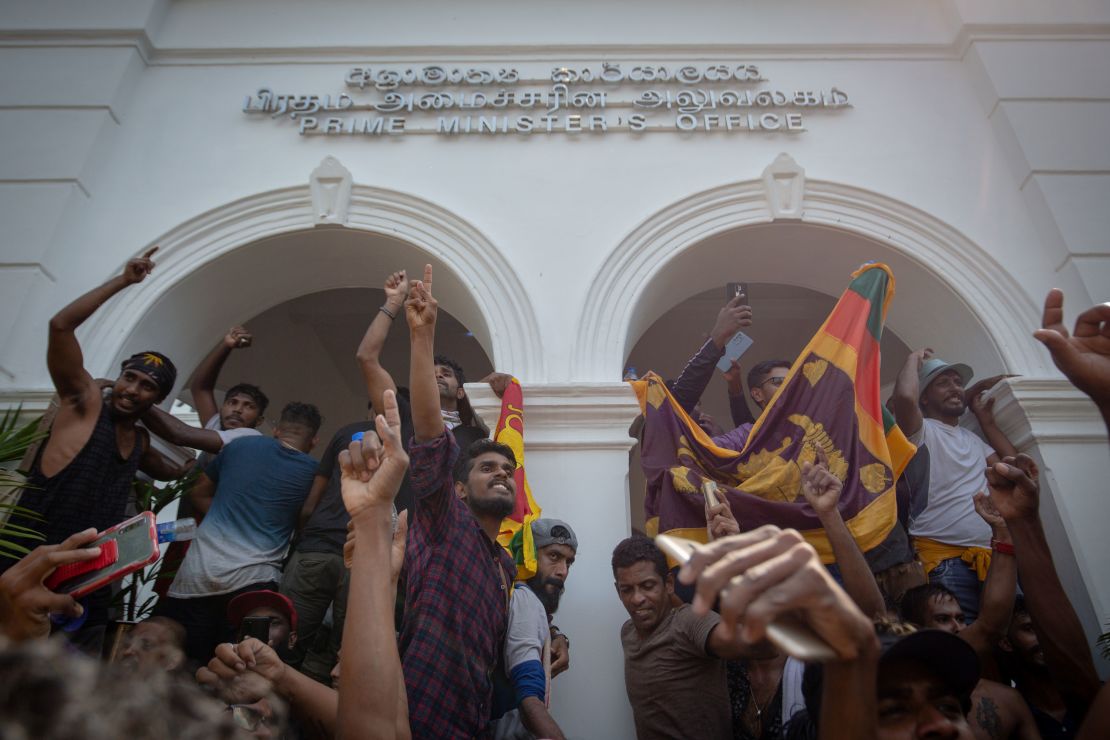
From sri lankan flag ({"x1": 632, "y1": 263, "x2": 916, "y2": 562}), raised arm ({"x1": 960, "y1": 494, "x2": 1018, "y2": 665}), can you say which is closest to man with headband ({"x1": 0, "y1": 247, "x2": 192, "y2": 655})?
sri lankan flag ({"x1": 632, "y1": 263, "x2": 916, "y2": 562})

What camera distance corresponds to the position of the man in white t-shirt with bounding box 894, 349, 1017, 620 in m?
3.57

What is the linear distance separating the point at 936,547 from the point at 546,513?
2036 mm

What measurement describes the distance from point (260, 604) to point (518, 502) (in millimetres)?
1236

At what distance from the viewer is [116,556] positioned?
2.11 metres

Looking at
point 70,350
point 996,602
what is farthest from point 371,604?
point 70,350

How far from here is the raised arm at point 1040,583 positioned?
2279 millimetres

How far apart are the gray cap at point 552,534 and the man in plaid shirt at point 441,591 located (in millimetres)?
835

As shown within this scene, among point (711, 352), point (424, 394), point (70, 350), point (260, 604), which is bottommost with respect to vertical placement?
point (260, 604)

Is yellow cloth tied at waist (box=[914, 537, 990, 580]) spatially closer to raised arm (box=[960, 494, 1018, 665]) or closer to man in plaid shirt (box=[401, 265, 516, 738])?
raised arm (box=[960, 494, 1018, 665])

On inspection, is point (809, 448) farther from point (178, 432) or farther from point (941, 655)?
point (178, 432)

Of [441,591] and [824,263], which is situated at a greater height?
[824,263]

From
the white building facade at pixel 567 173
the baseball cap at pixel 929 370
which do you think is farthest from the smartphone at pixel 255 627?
the baseball cap at pixel 929 370

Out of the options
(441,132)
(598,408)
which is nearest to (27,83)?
(441,132)

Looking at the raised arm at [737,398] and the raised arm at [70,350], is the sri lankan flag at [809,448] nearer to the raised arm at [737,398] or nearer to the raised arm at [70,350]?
the raised arm at [737,398]
